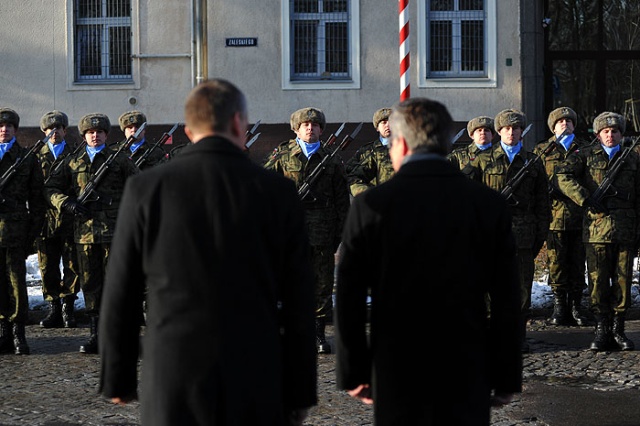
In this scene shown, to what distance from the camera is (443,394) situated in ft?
14.3

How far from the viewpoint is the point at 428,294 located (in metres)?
4.38

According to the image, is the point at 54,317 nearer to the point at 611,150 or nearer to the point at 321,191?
the point at 321,191

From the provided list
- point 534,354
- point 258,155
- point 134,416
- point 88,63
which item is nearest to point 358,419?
point 134,416

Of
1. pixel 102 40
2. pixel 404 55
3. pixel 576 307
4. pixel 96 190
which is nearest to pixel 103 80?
pixel 102 40

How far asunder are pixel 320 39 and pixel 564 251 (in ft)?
28.7

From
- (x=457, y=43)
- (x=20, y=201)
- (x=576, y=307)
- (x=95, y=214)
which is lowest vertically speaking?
(x=576, y=307)

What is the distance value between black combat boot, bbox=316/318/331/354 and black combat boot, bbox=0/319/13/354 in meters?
2.42

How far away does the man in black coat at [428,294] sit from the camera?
4359 millimetres

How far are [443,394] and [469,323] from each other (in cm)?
25

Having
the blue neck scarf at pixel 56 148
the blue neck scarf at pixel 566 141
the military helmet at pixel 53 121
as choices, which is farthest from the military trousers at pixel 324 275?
the military helmet at pixel 53 121

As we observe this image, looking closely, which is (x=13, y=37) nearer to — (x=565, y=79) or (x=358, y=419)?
(x=565, y=79)

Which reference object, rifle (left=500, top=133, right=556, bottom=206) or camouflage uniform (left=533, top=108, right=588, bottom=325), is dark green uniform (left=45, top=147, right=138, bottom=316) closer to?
rifle (left=500, top=133, right=556, bottom=206)

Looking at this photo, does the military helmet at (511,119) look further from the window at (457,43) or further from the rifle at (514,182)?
the window at (457,43)

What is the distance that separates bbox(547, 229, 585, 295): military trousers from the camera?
38.6ft
